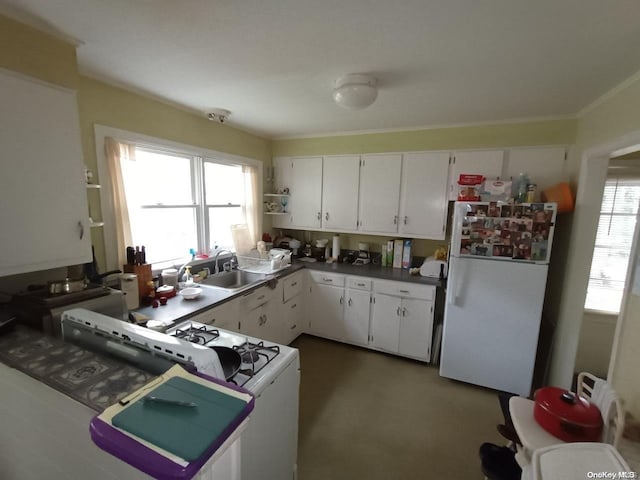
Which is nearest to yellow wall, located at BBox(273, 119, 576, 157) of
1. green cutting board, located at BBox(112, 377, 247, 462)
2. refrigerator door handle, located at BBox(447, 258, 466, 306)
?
refrigerator door handle, located at BBox(447, 258, 466, 306)

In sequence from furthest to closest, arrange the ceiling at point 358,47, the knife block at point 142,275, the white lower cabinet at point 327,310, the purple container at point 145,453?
the white lower cabinet at point 327,310 < the knife block at point 142,275 < the ceiling at point 358,47 < the purple container at point 145,453

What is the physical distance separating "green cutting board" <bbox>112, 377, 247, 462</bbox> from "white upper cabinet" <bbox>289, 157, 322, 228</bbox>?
2.68 meters

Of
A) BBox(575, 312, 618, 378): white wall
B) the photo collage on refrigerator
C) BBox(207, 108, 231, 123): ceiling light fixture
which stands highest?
BBox(207, 108, 231, 123): ceiling light fixture

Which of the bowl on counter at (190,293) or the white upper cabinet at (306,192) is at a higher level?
the white upper cabinet at (306,192)

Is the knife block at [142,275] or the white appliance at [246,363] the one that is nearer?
the white appliance at [246,363]

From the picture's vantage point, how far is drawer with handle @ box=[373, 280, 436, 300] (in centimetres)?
262

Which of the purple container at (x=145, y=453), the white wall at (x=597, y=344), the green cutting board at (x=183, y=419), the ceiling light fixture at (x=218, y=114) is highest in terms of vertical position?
the ceiling light fixture at (x=218, y=114)

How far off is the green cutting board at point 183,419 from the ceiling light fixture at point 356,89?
1.70 meters

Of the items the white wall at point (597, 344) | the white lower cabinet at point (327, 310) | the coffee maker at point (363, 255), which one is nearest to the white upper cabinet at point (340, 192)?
the coffee maker at point (363, 255)

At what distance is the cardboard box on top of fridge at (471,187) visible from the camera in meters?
2.33

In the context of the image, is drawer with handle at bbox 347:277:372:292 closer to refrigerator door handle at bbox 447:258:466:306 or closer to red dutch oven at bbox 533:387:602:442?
refrigerator door handle at bbox 447:258:466:306

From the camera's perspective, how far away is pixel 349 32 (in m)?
1.26

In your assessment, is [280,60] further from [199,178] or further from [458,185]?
[458,185]

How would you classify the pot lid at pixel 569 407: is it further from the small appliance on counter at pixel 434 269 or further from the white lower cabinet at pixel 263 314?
the white lower cabinet at pixel 263 314
